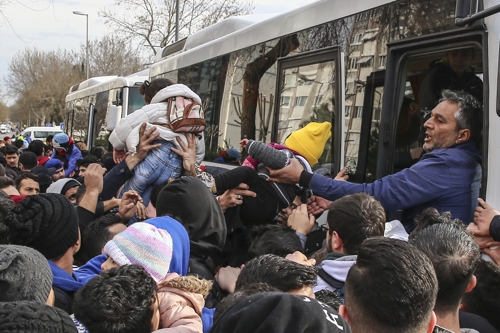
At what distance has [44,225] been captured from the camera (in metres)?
3.12

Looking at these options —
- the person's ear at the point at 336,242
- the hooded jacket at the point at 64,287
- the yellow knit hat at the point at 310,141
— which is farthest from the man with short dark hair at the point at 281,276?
the yellow knit hat at the point at 310,141

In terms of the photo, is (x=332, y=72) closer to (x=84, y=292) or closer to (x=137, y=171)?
(x=137, y=171)

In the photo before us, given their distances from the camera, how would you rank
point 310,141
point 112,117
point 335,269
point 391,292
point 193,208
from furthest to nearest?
1. point 112,117
2. point 310,141
3. point 193,208
4. point 335,269
5. point 391,292

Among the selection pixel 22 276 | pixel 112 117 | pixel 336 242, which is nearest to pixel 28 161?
pixel 112 117

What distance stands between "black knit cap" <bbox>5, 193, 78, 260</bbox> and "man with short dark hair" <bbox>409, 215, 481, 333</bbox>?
5.50 ft

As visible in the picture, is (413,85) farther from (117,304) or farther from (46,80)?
(46,80)

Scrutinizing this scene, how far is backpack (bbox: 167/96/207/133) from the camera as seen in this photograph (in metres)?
4.79

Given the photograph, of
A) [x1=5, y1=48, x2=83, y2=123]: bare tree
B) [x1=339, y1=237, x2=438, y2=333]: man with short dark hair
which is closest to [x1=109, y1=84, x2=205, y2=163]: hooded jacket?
[x1=339, y1=237, x2=438, y2=333]: man with short dark hair

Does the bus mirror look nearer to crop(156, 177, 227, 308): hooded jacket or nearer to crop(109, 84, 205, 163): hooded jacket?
crop(109, 84, 205, 163): hooded jacket

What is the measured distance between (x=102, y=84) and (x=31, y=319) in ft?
57.7

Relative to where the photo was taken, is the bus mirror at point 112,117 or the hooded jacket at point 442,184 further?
the bus mirror at point 112,117

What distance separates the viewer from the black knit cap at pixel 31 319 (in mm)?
1757

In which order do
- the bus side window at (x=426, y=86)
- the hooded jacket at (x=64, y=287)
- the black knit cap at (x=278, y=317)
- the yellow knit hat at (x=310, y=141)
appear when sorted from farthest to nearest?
the yellow knit hat at (x=310, y=141), the bus side window at (x=426, y=86), the hooded jacket at (x=64, y=287), the black knit cap at (x=278, y=317)

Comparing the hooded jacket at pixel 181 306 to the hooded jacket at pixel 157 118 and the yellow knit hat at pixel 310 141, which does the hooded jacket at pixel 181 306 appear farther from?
the yellow knit hat at pixel 310 141
